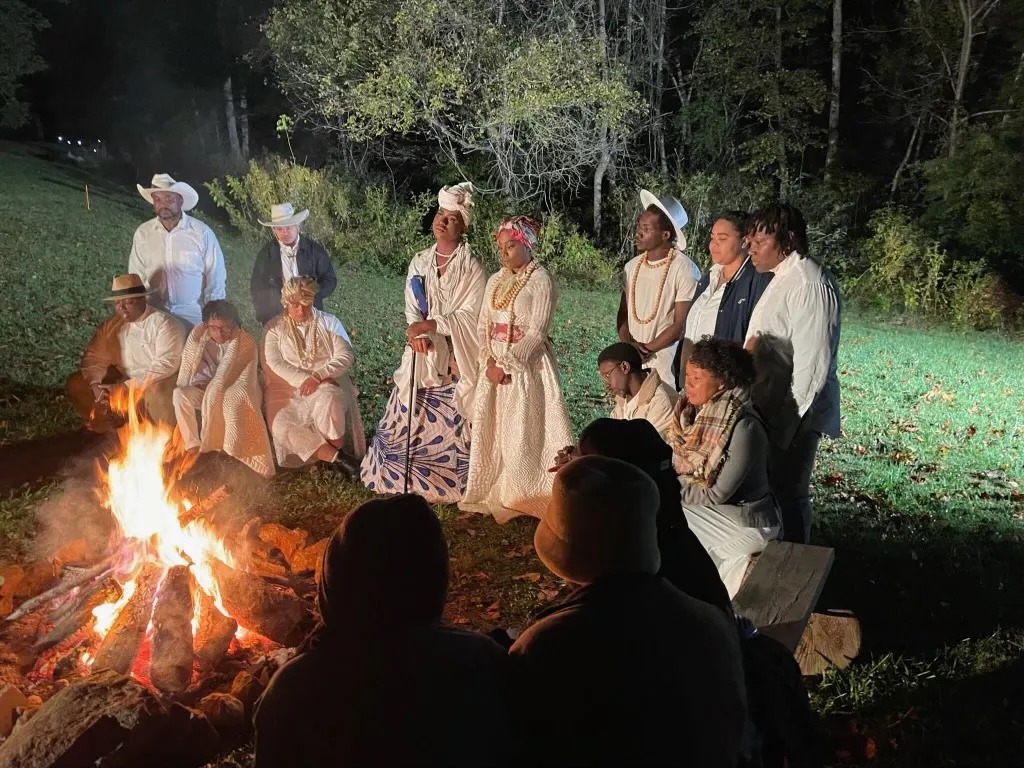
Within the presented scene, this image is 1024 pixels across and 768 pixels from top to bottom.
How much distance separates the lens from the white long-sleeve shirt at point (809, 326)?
189 inches

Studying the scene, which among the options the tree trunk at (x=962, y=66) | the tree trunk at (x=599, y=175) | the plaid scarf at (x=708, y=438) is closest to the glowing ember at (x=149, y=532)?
the plaid scarf at (x=708, y=438)

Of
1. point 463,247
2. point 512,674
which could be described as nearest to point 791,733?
point 512,674

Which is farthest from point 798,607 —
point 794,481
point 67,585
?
point 67,585

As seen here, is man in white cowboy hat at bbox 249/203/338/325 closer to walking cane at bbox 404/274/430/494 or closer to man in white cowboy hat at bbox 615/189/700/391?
walking cane at bbox 404/274/430/494

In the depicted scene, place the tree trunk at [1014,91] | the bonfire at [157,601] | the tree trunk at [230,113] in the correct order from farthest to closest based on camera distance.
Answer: the tree trunk at [230,113], the tree trunk at [1014,91], the bonfire at [157,601]

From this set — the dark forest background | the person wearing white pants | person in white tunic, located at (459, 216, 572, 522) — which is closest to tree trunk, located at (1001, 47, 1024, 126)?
the dark forest background

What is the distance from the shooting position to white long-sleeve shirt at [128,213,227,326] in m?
7.48

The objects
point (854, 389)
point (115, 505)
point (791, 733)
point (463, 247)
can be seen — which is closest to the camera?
point (791, 733)

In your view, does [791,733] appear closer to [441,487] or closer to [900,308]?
[441,487]

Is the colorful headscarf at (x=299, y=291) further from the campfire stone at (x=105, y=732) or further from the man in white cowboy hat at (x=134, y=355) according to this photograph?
the campfire stone at (x=105, y=732)

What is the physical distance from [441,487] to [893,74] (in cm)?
2021

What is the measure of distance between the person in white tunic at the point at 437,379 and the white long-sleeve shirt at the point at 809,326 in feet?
7.90

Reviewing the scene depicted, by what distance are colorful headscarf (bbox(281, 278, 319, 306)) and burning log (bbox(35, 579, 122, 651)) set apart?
2914 millimetres

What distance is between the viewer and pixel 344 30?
59.3 feet
